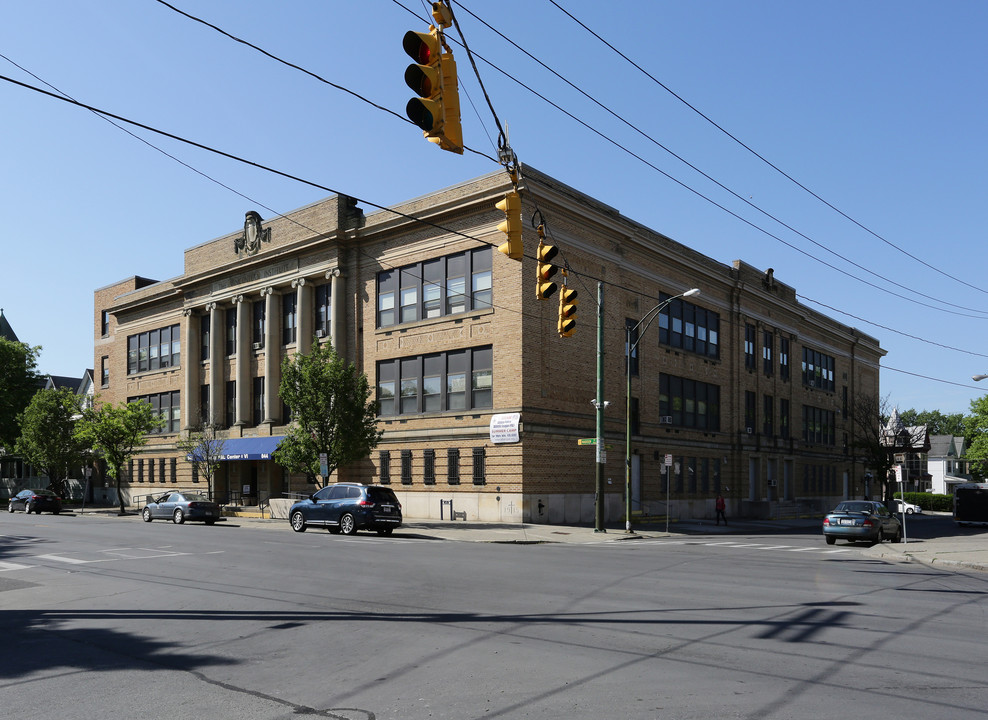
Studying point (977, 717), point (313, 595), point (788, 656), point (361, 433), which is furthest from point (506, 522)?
point (977, 717)

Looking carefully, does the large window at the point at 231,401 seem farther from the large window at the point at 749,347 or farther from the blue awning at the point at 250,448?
the large window at the point at 749,347

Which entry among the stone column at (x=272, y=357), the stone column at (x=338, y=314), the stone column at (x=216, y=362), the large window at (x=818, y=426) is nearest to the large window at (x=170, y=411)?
the stone column at (x=216, y=362)

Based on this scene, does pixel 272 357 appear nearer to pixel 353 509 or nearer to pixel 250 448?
pixel 250 448

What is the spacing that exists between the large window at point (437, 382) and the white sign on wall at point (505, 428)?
106 centimetres

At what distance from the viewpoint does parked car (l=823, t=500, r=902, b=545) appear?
87.6ft

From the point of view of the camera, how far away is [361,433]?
34.7 meters

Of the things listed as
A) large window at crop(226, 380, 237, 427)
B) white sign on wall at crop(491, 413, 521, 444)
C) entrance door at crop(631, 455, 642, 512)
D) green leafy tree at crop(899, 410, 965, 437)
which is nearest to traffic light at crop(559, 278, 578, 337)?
white sign on wall at crop(491, 413, 521, 444)

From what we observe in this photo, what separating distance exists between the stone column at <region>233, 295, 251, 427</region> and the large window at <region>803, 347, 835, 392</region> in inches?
1521

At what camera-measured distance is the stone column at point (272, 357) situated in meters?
44.9

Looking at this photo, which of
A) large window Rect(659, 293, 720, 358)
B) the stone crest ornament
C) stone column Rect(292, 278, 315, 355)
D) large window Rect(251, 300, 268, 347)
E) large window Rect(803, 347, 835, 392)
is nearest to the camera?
stone column Rect(292, 278, 315, 355)

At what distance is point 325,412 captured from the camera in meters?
34.2

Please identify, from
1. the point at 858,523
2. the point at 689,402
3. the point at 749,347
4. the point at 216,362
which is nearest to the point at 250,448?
the point at 216,362

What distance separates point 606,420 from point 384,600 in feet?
86.5

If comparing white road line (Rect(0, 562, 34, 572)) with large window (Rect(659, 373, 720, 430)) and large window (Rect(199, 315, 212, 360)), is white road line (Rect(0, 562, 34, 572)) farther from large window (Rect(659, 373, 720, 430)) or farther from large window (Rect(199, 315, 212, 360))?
large window (Rect(199, 315, 212, 360))
